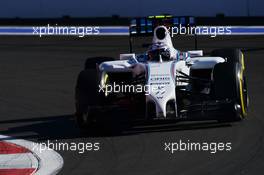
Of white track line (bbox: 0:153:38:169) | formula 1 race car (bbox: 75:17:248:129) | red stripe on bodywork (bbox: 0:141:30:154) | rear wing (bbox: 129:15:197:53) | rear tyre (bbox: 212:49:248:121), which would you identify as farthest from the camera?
rear wing (bbox: 129:15:197:53)

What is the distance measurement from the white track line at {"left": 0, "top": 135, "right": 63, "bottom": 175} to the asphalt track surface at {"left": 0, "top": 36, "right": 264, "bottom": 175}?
0.12m

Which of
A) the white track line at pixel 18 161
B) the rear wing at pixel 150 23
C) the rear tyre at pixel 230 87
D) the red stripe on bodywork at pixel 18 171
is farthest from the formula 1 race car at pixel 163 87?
the red stripe on bodywork at pixel 18 171

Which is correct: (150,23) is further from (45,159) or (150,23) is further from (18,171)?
(18,171)

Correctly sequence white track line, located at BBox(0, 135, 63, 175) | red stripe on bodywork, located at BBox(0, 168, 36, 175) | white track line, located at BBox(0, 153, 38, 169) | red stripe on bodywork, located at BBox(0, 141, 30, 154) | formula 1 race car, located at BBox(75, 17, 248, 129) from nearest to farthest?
red stripe on bodywork, located at BBox(0, 168, 36, 175), white track line, located at BBox(0, 135, 63, 175), white track line, located at BBox(0, 153, 38, 169), red stripe on bodywork, located at BBox(0, 141, 30, 154), formula 1 race car, located at BBox(75, 17, 248, 129)

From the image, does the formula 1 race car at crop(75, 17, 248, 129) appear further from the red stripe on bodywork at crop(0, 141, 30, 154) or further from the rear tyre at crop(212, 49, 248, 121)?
the red stripe on bodywork at crop(0, 141, 30, 154)

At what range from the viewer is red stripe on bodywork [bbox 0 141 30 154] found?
10969mm

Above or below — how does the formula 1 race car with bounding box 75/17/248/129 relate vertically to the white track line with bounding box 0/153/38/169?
above

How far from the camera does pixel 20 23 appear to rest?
28203 mm

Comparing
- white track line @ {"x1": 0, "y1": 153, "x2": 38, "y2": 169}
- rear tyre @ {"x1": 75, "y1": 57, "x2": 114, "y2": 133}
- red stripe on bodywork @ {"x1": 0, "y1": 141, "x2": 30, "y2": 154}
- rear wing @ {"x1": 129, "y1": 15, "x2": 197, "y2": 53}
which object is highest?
rear wing @ {"x1": 129, "y1": 15, "x2": 197, "y2": 53}

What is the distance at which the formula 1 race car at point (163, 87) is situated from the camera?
38.9 ft

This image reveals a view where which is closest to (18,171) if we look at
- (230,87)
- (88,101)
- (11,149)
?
(11,149)

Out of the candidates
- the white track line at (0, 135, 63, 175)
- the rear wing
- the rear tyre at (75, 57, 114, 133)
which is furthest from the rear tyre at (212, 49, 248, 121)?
the white track line at (0, 135, 63, 175)

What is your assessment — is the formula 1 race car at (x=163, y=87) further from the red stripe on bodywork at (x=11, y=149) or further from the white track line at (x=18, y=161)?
the white track line at (x=18, y=161)

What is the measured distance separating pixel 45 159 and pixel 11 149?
0.86m
